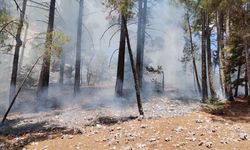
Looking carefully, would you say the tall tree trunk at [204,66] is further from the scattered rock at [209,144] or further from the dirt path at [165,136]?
the scattered rock at [209,144]

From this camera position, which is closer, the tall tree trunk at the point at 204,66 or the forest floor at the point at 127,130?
the forest floor at the point at 127,130

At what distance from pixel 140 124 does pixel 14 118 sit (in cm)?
685

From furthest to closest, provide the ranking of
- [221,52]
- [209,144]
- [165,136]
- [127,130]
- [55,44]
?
[221,52] < [55,44] < [127,130] < [165,136] < [209,144]

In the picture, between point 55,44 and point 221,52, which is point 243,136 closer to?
point 221,52

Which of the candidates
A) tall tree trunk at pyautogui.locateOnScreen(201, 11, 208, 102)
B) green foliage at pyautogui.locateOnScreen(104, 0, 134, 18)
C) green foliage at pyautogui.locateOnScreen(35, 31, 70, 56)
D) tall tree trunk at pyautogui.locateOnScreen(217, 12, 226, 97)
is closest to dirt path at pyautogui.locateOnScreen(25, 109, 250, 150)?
tall tree trunk at pyautogui.locateOnScreen(217, 12, 226, 97)

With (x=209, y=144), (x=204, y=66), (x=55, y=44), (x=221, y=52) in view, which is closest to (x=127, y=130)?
(x=209, y=144)

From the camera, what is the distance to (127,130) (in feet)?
36.7

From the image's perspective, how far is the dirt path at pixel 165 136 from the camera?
956 cm

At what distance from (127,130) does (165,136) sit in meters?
1.63

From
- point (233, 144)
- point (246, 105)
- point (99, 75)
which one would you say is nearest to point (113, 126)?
point (233, 144)

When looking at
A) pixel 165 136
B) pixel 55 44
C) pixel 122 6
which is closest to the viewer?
pixel 165 136

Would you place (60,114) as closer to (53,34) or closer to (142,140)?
(53,34)

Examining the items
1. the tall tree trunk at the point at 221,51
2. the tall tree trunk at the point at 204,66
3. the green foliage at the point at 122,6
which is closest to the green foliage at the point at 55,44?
the green foliage at the point at 122,6

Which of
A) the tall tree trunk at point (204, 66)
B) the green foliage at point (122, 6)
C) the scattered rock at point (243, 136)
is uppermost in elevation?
the green foliage at point (122, 6)
